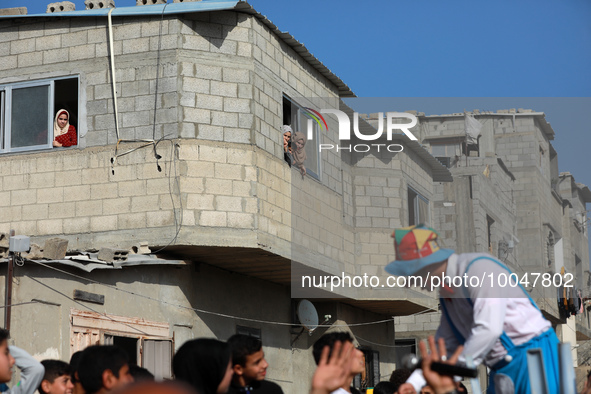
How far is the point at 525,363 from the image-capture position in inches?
192

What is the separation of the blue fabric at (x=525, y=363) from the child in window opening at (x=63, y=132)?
10.8 meters

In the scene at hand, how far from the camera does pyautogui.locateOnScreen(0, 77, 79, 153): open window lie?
47.9ft

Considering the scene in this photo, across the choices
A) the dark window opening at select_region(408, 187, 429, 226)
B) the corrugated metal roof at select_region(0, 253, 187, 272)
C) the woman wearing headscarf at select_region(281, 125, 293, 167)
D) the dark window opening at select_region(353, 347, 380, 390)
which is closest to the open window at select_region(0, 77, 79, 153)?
the corrugated metal roof at select_region(0, 253, 187, 272)

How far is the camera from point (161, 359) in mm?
13695

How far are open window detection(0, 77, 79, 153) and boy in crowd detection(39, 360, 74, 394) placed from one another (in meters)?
8.40

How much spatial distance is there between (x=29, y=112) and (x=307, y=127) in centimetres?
497

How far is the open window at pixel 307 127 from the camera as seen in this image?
16634 millimetres

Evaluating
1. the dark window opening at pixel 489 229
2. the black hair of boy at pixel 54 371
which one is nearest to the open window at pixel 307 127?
the black hair of boy at pixel 54 371

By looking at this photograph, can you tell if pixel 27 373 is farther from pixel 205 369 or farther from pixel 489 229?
pixel 489 229

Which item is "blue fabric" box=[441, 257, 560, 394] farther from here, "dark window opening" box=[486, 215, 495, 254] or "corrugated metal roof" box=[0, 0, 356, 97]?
"dark window opening" box=[486, 215, 495, 254]

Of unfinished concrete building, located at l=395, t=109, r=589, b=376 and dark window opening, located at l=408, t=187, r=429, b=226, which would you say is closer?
dark window opening, located at l=408, t=187, r=429, b=226

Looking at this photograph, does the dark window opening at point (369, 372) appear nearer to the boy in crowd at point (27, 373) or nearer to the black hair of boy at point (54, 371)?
the black hair of boy at point (54, 371)

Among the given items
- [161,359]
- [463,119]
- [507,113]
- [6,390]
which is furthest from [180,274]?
[507,113]

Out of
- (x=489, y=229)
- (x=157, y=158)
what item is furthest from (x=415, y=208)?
(x=489, y=229)
